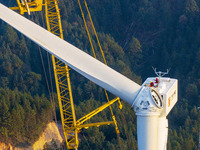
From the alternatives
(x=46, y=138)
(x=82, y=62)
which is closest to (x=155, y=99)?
(x=82, y=62)

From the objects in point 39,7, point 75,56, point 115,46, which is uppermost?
point 115,46

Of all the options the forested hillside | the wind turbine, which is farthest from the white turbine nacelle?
the forested hillside

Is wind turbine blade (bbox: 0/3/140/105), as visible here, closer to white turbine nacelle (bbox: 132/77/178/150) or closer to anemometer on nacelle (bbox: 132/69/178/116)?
anemometer on nacelle (bbox: 132/69/178/116)

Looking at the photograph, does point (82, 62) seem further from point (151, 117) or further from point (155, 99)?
point (151, 117)

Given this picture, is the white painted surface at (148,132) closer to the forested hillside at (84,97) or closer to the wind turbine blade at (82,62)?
the wind turbine blade at (82,62)

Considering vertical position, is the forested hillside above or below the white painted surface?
above

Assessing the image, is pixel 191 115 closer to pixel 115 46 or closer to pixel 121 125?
pixel 121 125

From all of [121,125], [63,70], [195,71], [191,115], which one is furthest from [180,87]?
[63,70]
